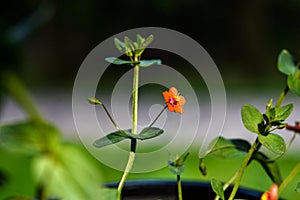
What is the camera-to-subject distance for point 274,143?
0.53 metres

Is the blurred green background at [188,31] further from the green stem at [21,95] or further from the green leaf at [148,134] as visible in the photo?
the green stem at [21,95]

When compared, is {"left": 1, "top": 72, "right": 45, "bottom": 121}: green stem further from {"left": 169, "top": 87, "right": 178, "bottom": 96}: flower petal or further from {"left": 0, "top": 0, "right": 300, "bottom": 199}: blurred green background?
{"left": 0, "top": 0, "right": 300, "bottom": 199}: blurred green background

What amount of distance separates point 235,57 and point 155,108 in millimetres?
4074

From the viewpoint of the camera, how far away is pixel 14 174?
2145 mm

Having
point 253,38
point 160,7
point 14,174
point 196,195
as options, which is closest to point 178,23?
point 160,7

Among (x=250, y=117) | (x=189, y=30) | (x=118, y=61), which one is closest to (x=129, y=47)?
(x=118, y=61)

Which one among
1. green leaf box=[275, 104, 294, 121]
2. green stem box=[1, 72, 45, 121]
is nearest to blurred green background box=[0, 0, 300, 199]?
green leaf box=[275, 104, 294, 121]

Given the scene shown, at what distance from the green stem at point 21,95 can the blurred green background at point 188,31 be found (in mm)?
3734

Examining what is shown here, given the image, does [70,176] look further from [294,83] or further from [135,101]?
[294,83]

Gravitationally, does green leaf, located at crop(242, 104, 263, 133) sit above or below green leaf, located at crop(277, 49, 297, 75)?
below

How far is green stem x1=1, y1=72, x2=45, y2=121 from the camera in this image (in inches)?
14.5

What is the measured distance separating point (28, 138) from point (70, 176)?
0.04m

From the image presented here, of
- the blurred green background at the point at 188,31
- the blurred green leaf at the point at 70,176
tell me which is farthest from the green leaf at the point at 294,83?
the blurred green background at the point at 188,31

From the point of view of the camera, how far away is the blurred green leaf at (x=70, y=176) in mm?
385
